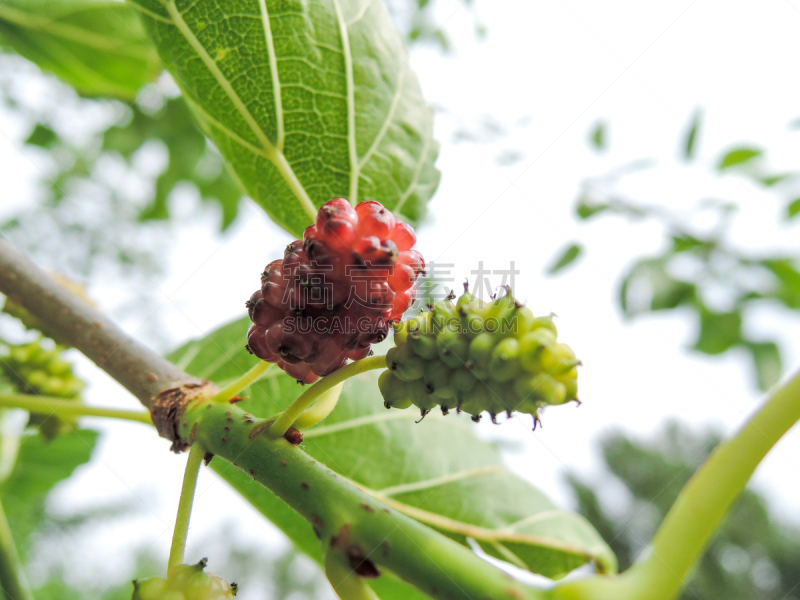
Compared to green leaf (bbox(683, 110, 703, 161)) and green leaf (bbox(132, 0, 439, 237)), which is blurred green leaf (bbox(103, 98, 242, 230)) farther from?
green leaf (bbox(683, 110, 703, 161))

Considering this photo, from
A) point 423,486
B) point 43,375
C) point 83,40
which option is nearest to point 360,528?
point 423,486

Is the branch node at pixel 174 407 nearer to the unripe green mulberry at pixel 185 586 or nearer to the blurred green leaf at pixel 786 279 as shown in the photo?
the unripe green mulberry at pixel 185 586

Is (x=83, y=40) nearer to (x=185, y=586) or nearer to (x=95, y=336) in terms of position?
(x=95, y=336)

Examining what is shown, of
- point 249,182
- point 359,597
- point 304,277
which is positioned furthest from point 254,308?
point 249,182

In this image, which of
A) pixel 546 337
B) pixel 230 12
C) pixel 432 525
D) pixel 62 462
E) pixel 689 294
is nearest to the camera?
pixel 546 337

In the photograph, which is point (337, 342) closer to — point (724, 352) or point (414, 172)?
point (414, 172)
